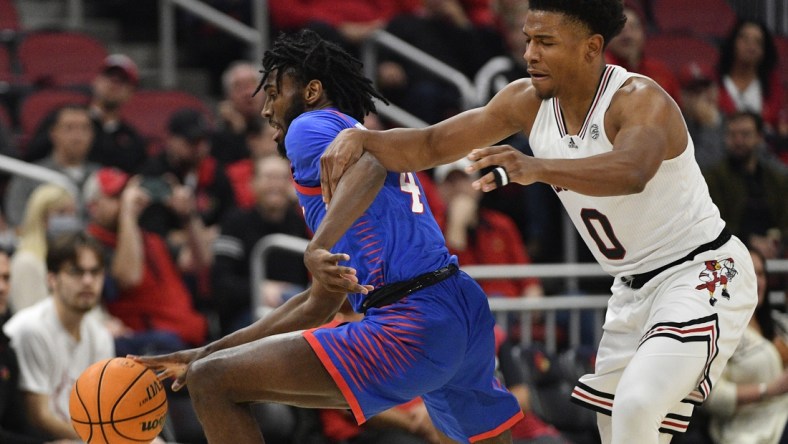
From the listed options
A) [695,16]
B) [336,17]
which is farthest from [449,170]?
[695,16]

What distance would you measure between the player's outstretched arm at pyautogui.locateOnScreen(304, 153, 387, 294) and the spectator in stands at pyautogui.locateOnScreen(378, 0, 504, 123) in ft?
19.2

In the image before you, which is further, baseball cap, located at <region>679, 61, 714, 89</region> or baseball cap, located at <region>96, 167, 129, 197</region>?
baseball cap, located at <region>679, 61, 714, 89</region>

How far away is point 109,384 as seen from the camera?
4.87 m

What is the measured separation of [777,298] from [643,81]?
5053 millimetres

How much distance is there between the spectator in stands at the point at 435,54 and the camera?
1055cm

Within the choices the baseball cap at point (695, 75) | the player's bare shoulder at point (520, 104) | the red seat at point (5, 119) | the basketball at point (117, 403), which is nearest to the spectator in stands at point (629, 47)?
the baseball cap at point (695, 75)

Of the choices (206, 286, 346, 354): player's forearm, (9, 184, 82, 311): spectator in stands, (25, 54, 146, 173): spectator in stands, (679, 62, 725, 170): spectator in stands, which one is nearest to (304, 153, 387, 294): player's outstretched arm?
(206, 286, 346, 354): player's forearm

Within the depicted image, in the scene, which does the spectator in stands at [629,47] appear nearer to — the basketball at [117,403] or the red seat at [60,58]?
the red seat at [60,58]

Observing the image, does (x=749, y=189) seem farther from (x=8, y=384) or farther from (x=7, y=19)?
(x=7, y=19)

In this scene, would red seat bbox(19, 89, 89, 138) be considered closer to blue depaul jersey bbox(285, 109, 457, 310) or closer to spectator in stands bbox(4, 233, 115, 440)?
spectator in stands bbox(4, 233, 115, 440)

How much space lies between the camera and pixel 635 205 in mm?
4637

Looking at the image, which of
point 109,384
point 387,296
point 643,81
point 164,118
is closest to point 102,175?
point 164,118

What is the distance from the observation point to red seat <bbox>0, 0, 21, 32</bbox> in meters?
10.3

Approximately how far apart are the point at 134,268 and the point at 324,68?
3361mm
